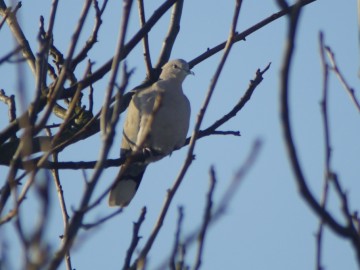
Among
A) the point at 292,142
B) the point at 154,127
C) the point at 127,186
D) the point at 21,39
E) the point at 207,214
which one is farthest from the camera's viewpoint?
the point at 127,186

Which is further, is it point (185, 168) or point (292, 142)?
point (185, 168)

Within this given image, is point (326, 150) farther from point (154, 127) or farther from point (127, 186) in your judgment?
point (127, 186)

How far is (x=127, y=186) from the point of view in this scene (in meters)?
6.04

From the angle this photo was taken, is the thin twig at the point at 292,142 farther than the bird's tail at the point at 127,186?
No

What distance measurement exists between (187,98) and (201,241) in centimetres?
403

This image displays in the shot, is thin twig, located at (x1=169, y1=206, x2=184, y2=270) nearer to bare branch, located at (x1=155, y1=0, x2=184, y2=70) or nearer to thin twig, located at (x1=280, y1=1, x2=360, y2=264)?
thin twig, located at (x1=280, y1=1, x2=360, y2=264)

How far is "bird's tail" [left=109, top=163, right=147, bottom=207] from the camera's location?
586cm

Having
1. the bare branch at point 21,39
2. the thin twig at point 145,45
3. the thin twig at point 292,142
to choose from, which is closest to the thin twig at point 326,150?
the thin twig at point 292,142

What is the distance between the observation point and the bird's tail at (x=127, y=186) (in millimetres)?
5859

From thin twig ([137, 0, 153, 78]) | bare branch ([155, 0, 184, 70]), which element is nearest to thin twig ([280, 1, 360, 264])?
thin twig ([137, 0, 153, 78])

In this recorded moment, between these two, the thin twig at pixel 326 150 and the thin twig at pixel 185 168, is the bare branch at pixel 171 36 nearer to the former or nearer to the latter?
the thin twig at pixel 185 168

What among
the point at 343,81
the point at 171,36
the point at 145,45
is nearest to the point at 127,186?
the point at 171,36

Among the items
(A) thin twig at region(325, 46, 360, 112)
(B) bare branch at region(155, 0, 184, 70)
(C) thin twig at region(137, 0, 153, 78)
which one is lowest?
(A) thin twig at region(325, 46, 360, 112)

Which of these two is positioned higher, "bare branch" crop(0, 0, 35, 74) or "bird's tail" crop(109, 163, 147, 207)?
"bare branch" crop(0, 0, 35, 74)
